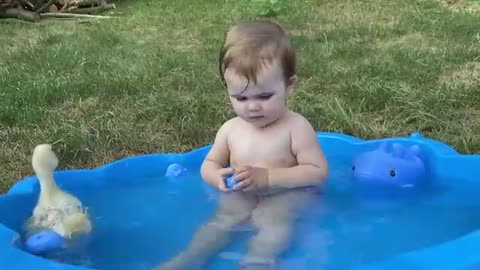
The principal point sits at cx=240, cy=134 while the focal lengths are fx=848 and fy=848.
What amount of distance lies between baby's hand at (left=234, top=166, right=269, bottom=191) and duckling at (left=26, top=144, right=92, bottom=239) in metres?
0.36

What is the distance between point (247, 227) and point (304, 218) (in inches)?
5.8

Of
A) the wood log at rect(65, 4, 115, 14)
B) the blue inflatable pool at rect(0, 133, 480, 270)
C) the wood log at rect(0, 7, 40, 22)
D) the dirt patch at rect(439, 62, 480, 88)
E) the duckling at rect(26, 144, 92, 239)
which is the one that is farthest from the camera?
the wood log at rect(65, 4, 115, 14)

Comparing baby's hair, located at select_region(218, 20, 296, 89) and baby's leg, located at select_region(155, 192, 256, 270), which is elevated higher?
baby's hair, located at select_region(218, 20, 296, 89)

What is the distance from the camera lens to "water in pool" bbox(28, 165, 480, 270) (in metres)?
1.80

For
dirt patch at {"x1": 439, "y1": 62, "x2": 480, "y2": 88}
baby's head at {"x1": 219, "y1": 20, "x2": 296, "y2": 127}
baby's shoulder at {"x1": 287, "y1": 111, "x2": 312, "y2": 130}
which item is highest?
dirt patch at {"x1": 439, "y1": 62, "x2": 480, "y2": 88}

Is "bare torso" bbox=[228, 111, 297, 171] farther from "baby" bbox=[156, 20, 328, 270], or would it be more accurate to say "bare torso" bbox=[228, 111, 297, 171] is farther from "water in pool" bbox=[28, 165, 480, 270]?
"water in pool" bbox=[28, 165, 480, 270]

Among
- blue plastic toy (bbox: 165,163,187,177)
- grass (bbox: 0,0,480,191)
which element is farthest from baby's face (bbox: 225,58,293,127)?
grass (bbox: 0,0,480,191)

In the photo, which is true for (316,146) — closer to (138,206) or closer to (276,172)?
(276,172)

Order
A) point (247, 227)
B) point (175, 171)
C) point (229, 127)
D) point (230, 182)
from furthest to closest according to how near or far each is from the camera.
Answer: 1. point (175, 171)
2. point (229, 127)
3. point (230, 182)
4. point (247, 227)

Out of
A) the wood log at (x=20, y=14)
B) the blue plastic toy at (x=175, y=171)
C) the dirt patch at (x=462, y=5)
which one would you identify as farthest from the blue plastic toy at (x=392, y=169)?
the wood log at (x=20, y=14)

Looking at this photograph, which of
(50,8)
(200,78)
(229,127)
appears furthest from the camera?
(50,8)

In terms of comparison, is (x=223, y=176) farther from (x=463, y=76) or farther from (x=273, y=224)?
(x=463, y=76)

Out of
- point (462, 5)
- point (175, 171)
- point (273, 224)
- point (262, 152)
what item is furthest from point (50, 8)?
point (273, 224)

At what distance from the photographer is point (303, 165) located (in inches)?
81.1
